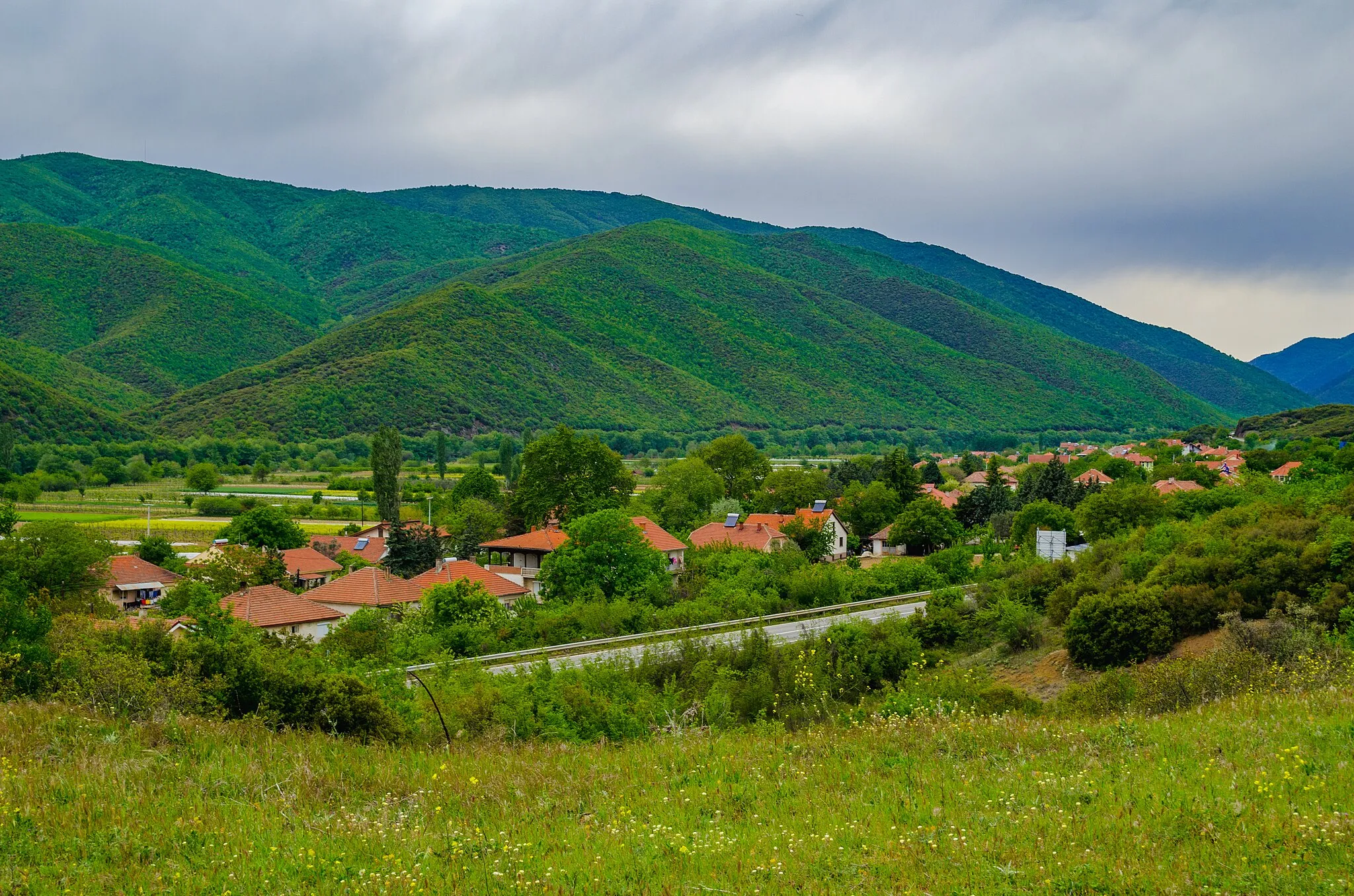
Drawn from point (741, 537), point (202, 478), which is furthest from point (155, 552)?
point (202, 478)

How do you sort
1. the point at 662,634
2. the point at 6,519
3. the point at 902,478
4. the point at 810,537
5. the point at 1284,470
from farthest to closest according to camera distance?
1. the point at 1284,470
2. the point at 902,478
3. the point at 810,537
4. the point at 6,519
5. the point at 662,634

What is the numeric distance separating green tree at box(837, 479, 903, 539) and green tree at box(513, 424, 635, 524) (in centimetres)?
1692

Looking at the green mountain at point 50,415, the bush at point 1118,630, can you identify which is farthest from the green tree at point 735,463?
Answer: the green mountain at point 50,415

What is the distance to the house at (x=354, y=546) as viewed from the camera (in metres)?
52.5

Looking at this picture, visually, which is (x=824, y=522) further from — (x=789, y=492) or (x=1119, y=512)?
(x=1119, y=512)

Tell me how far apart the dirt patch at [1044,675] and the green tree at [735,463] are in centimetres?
4644

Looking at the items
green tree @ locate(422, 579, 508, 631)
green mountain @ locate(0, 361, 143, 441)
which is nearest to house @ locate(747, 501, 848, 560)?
green tree @ locate(422, 579, 508, 631)

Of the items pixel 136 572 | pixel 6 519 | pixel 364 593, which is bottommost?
pixel 136 572

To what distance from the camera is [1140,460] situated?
104 metres

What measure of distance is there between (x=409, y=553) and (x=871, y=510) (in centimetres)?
2782

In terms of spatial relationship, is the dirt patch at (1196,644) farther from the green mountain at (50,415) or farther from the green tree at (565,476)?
the green mountain at (50,415)

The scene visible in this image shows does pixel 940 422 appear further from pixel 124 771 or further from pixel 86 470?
pixel 124 771

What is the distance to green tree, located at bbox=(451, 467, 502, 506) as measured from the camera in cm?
6538

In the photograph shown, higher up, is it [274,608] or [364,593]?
[364,593]
